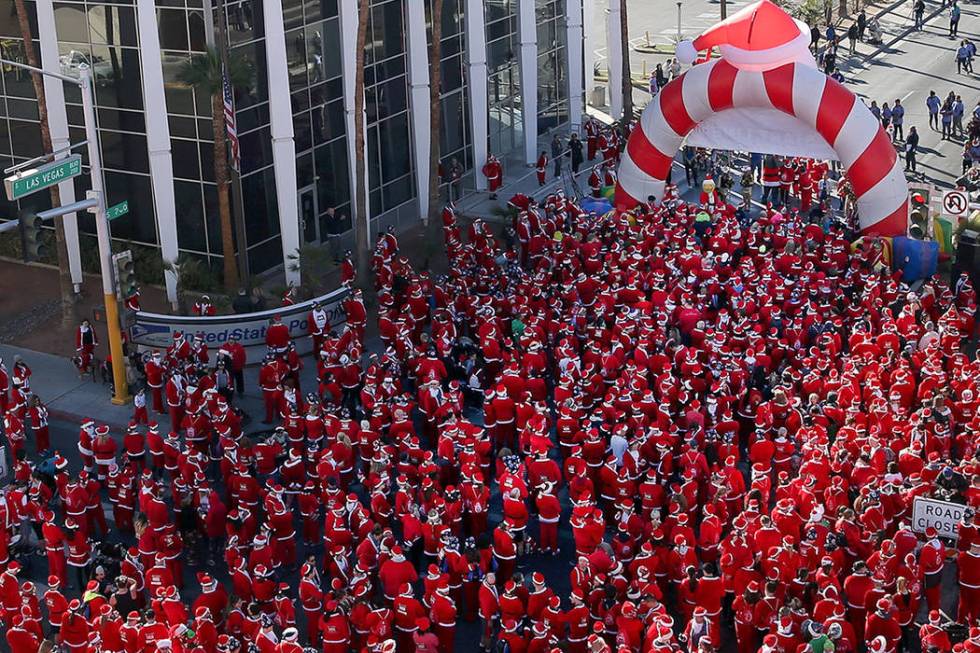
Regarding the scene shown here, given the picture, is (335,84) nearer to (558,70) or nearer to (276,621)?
(558,70)

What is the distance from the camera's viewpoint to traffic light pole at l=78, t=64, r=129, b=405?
78.9 ft

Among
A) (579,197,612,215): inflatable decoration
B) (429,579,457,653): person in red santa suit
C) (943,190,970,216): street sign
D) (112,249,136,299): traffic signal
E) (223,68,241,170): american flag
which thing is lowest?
(579,197,612,215): inflatable decoration

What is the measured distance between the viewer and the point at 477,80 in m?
37.2

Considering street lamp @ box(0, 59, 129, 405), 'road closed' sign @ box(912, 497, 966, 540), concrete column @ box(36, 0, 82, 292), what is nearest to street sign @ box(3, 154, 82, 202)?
street lamp @ box(0, 59, 129, 405)

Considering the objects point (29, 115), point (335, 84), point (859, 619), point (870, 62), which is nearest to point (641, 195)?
point (335, 84)

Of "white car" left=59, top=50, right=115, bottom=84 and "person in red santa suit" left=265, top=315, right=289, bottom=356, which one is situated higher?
"white car" left=59, top=50, right=115, bottom=84

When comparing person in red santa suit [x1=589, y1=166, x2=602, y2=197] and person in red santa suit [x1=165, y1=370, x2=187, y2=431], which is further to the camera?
person in red santa suit [x1=589, y1=166, x2=602, y2=197]

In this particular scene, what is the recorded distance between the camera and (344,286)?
28188 millimetres

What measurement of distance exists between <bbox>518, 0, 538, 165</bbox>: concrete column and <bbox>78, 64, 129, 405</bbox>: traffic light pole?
1646 cm

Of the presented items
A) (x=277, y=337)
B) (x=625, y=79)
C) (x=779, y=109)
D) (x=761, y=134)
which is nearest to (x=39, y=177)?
(x=277, y=337)

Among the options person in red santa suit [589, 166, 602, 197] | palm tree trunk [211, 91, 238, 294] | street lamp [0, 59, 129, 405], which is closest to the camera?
street lamp [0, 59, 129, 405]

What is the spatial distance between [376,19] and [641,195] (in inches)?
298

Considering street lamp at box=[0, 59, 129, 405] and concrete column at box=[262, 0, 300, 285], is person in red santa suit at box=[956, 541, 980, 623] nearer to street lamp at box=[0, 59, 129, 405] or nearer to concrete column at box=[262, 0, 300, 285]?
street lamp at box=[0, 59, 129, 405]

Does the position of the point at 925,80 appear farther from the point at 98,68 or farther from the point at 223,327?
the point at 223,327
